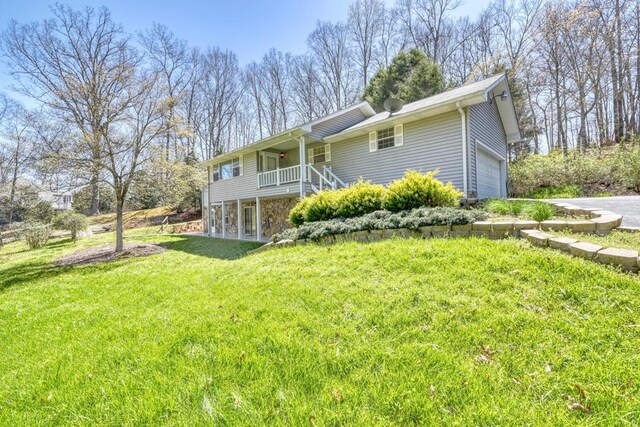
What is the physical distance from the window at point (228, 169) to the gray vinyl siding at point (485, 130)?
1106 cm

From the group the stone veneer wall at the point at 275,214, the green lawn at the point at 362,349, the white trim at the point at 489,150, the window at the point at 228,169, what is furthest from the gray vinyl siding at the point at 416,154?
the window at the point at 228,169

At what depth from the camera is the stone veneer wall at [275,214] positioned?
46.4 feet

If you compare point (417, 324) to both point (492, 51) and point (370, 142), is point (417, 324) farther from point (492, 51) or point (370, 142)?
point (492, 51)

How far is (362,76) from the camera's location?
25.9 metres

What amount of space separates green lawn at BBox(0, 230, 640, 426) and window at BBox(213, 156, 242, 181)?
475 inches

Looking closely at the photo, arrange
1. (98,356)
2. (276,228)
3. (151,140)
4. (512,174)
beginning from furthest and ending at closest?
(512,174), (276,228), (151,140), (98,356)

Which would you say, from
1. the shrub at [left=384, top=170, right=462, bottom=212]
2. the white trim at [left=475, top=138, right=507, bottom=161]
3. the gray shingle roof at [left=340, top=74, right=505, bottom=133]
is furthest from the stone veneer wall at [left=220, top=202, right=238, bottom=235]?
the white trim at [left=475, top=138, right=507, bottom=161]

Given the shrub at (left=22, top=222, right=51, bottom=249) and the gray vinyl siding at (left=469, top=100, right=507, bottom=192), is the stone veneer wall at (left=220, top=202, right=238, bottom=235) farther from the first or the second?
the gray vinyl siding at (left=469, top=100, right=507, bottom=192)

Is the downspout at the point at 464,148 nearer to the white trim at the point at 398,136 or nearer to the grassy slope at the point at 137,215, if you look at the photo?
the white trim at the point at 398,136

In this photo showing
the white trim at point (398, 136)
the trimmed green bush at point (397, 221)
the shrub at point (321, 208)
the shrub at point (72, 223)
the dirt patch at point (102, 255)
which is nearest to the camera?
the trimmed green bush at point (397, 221)

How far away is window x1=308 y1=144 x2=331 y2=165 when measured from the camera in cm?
1337

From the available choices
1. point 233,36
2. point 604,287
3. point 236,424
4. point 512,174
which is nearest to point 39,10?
point 233,36

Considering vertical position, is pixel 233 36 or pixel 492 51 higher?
pixel 492 51

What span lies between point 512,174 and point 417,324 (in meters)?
17.7
